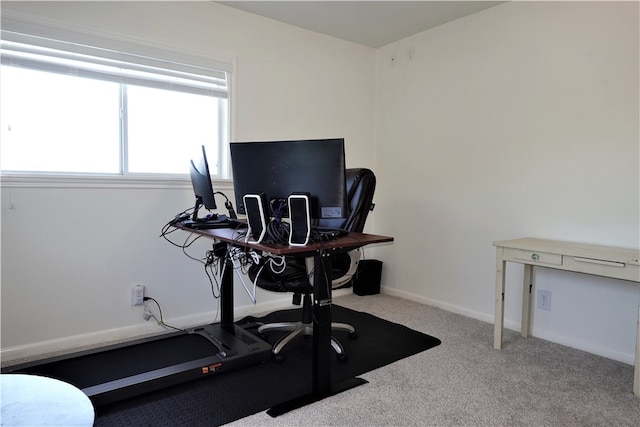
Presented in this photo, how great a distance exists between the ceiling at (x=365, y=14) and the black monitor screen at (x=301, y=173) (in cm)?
160

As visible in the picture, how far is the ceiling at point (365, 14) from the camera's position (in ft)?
10.0

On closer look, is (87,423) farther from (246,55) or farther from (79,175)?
(246,55)

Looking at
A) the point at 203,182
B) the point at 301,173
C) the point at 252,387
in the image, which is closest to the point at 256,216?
the point at 301,173

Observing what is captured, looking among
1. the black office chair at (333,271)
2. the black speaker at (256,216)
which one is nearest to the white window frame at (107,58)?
the black office chair at (333,271)

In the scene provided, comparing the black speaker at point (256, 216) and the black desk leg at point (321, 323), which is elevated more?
the black speaker at point (256, 216)

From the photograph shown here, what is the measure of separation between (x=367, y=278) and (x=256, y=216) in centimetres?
222

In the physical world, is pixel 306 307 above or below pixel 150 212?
below

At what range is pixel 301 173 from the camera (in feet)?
6.34

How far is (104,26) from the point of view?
2.62 m

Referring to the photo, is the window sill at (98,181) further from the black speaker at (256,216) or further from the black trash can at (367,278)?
the black trash can at (367,278)

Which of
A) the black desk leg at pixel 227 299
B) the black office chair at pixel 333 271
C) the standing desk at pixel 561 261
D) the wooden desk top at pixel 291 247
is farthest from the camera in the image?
the black desk leg at pixel 227 299

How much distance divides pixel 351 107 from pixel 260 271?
6.97ft

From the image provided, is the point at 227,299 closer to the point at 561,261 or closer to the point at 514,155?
the point at 561,261

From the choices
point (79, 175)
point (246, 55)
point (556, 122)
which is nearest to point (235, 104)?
point (246, 55)
